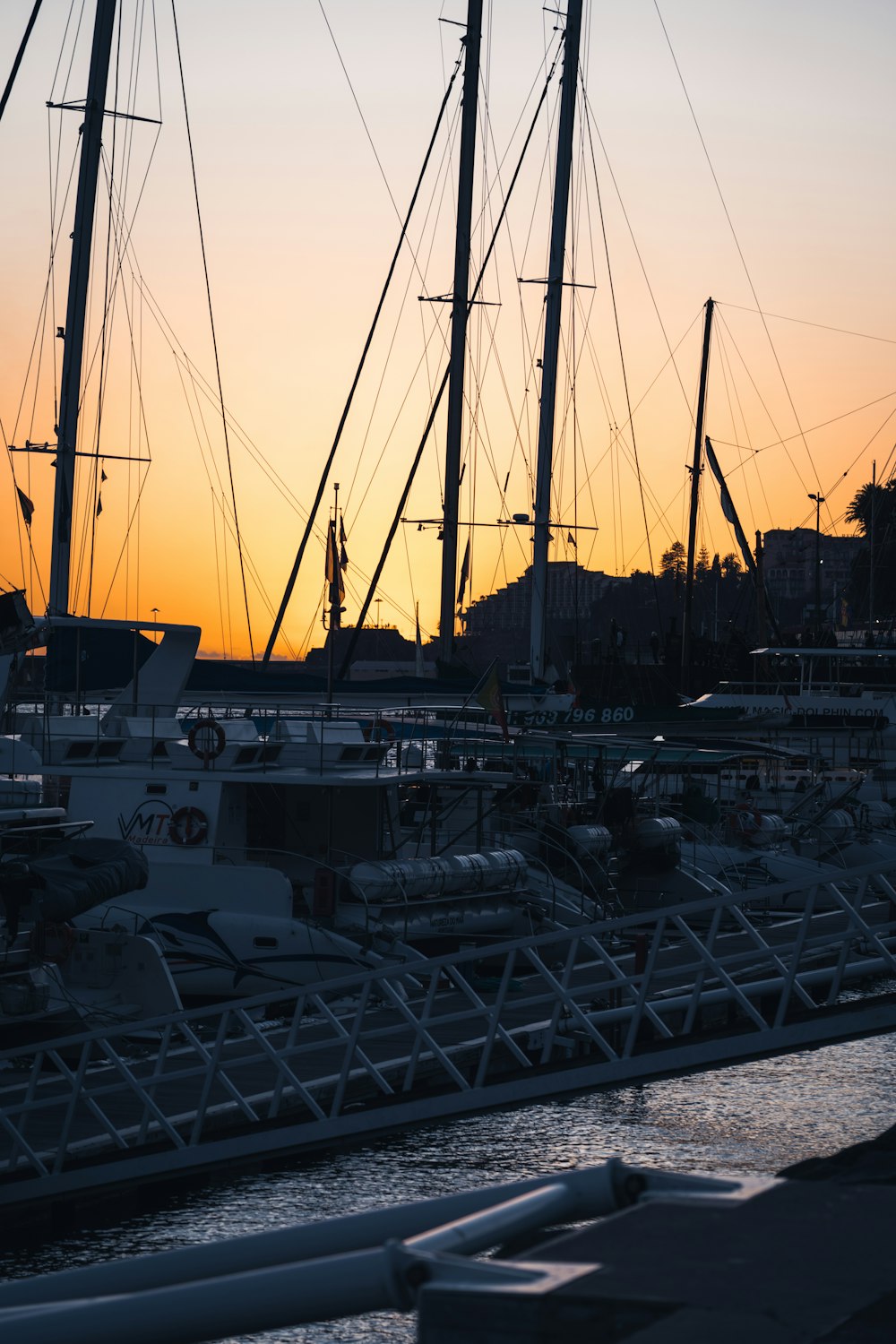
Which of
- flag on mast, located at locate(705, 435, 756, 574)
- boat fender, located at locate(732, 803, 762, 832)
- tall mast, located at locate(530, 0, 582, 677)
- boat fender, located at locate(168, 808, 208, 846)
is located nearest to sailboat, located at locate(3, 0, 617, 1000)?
boat fender, located at locate(168, 808, 208, 846)

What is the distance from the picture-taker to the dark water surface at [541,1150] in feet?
55.5

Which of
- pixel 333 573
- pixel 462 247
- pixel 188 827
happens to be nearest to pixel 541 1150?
pixel 188 827

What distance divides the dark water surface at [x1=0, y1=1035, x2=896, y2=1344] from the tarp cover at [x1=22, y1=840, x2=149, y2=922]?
142 inches

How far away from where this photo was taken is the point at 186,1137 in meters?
15.9

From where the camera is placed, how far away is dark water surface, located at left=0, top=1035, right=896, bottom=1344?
55.5 feet

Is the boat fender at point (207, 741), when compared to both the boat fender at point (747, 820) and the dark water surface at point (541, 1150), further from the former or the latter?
the boat fender at point (747, 820)

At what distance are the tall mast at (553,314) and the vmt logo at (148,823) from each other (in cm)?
1677

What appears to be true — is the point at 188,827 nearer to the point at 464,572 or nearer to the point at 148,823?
the point at 148,823

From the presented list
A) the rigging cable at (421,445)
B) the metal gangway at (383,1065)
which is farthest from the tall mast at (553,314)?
the metal gangway at (383,1065)

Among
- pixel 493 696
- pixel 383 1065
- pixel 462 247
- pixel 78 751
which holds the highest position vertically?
pixel 462 247

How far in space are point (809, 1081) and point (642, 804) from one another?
9.42 metres

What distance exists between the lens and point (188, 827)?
24906 millimetres

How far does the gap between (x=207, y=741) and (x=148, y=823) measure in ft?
5.61

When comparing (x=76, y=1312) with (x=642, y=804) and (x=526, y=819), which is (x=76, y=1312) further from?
(x=642, y=804)
